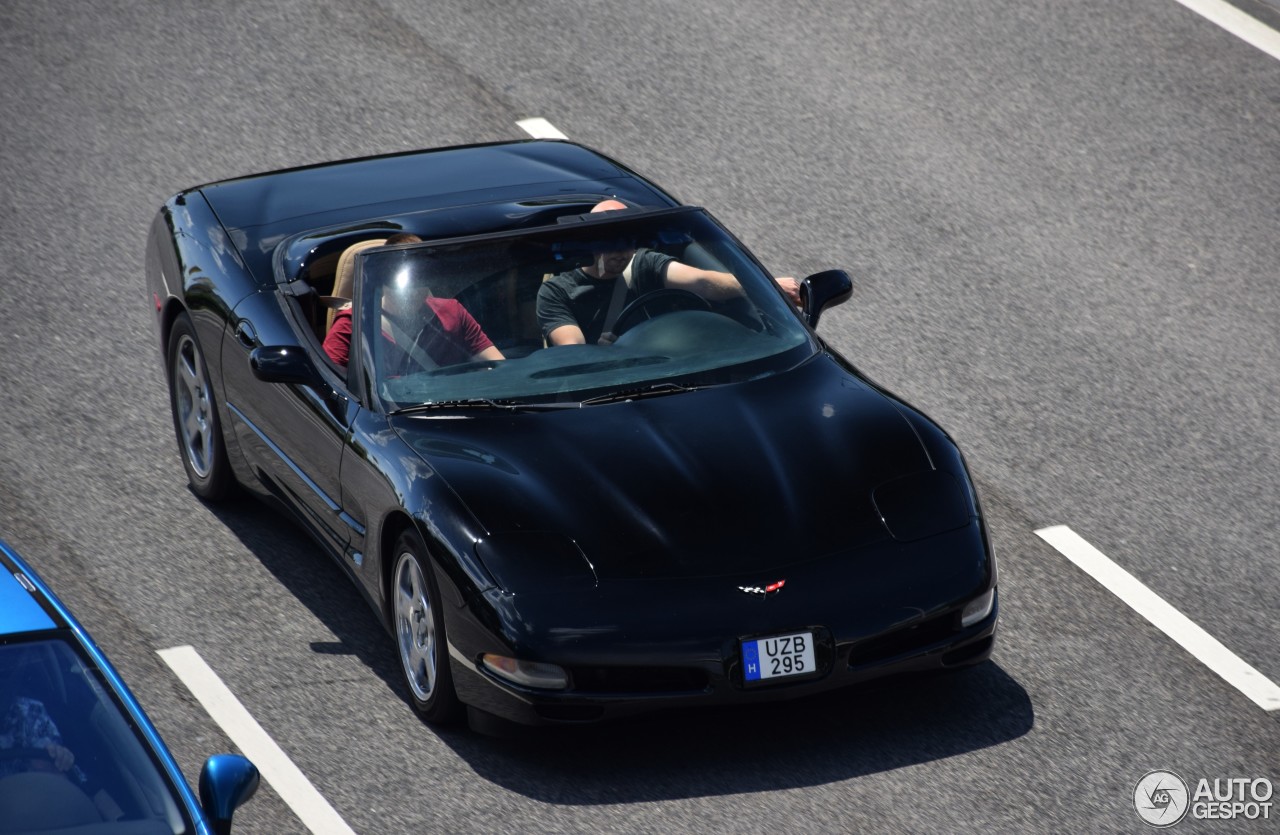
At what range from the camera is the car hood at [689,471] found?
5.83 m

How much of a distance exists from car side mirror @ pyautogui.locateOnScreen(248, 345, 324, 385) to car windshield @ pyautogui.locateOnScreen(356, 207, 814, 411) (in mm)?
208

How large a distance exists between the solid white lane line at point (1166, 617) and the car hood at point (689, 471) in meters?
1.26

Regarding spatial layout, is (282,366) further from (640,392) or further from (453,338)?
(640,392)

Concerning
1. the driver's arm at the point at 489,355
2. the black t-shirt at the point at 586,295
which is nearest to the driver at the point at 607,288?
the black t-shirt at the point at 586,295

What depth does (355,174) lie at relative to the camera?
834cm

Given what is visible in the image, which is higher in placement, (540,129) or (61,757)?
(61,757)

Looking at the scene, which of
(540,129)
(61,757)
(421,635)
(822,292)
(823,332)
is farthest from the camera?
Result: (540,129)

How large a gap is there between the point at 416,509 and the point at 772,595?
1.21m

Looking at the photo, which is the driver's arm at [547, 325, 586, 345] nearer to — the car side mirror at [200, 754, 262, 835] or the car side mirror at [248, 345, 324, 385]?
the car side mirror at [248, 345, 324, 385]

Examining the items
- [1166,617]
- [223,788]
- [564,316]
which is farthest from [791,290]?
[223,788]

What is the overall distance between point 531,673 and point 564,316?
5.58ft

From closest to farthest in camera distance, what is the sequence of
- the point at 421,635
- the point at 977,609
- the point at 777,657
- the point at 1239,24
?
the point at 777,657 → the point at 977,609 → the point at 421,635 → the point at 1239,24

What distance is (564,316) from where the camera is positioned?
22.7 feet
